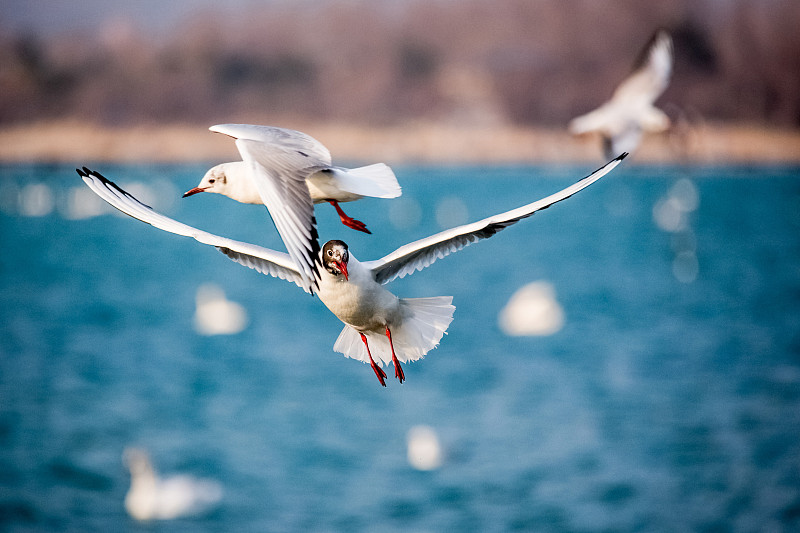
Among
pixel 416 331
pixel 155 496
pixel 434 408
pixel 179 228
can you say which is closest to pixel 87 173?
pixel 179 228

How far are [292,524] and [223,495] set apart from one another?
1.70m

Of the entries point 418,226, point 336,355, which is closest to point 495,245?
point 418,226

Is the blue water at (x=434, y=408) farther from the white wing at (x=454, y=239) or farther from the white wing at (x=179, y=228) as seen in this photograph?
the white wing at (x=454, y=239)

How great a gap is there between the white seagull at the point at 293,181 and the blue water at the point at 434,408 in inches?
405

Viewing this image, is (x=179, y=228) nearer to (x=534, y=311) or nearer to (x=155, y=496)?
(x=155, y=496)

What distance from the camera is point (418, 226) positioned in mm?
57750

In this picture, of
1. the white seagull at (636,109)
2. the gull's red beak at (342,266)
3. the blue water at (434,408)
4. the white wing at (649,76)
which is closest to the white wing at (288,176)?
the gull's red beak at (342,266)

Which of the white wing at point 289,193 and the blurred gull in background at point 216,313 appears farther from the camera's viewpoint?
the blurred gull in background at point 216,313

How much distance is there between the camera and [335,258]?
12.6ft

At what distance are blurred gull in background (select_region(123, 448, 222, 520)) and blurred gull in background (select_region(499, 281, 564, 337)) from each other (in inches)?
437

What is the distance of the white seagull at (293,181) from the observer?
10.3ft

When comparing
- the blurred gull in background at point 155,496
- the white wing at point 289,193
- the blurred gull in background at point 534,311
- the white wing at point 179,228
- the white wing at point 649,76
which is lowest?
A: the white wing at point 289,193

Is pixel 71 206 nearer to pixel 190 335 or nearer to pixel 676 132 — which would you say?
pixel 190 335

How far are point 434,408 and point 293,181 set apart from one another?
16.2 metres
